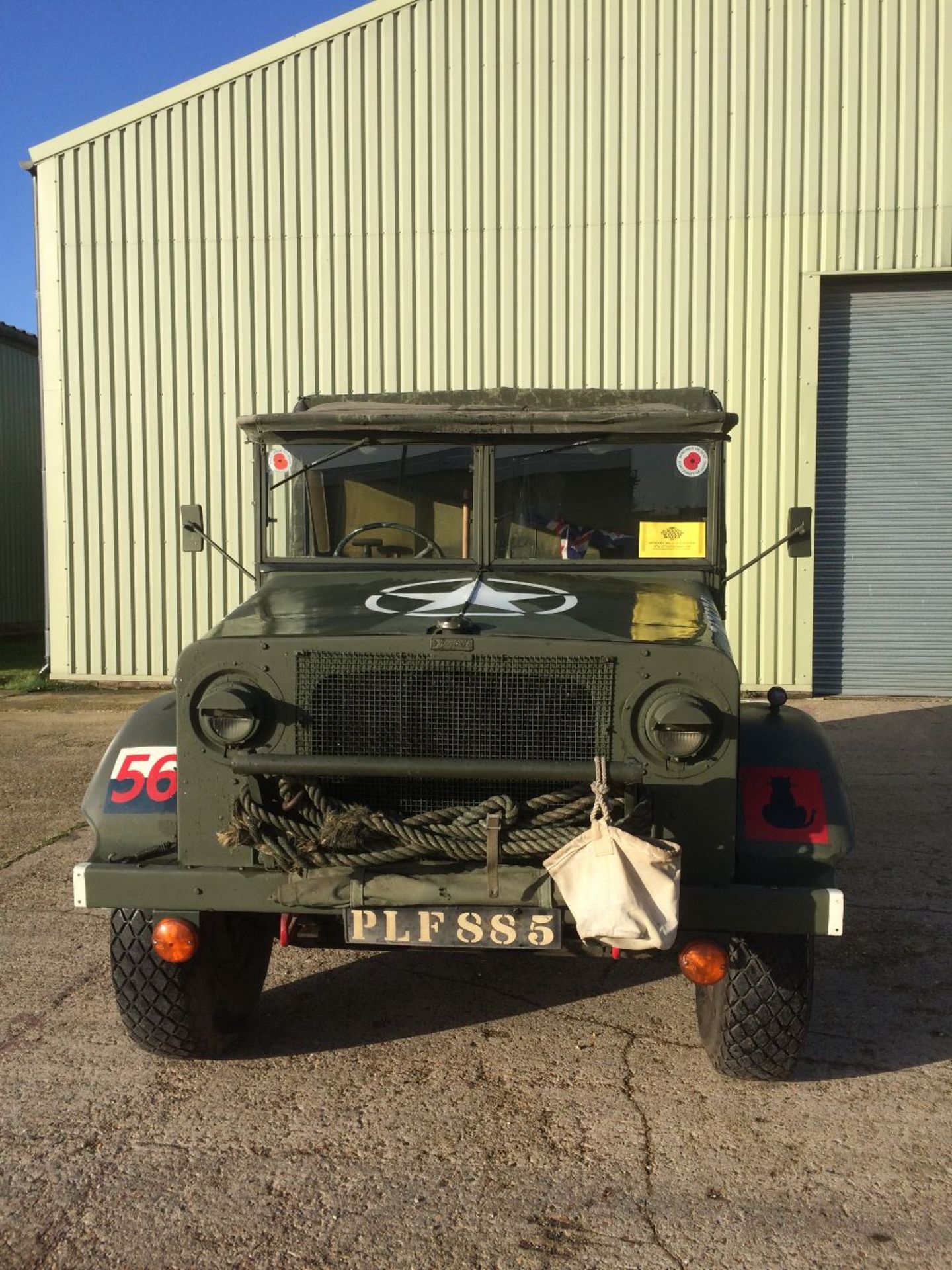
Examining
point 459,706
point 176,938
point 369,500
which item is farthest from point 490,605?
point 176,938

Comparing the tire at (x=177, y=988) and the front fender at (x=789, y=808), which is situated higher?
the front fender at (x=789, y=808)

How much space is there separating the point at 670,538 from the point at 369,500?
1.18 meters

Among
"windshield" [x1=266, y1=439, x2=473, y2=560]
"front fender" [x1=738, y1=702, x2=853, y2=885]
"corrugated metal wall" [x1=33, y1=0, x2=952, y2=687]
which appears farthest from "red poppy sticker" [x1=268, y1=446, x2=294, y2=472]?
"corrugated metal wall" [x1=33, y1=0, x2=952, y2=687]

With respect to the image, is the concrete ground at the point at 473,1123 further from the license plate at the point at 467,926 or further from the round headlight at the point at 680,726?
the round headlight at the point at 680,726

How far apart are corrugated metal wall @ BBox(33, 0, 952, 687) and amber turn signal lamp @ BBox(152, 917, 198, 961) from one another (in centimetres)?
854

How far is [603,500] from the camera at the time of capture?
4.59 metres

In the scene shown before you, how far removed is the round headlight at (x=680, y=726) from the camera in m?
3.28

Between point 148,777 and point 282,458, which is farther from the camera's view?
point 282,458

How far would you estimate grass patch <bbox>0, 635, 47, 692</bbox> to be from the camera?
486 inches

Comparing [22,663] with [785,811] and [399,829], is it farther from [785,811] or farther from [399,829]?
[785,811]

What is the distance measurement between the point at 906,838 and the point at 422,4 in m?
8.93

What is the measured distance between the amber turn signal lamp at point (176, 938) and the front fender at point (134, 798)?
24cm

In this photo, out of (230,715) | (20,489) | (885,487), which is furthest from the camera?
(20,489)

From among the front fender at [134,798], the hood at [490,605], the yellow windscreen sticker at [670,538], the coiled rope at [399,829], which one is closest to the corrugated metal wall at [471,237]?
the yellow windscreen sticker at [670,538]
